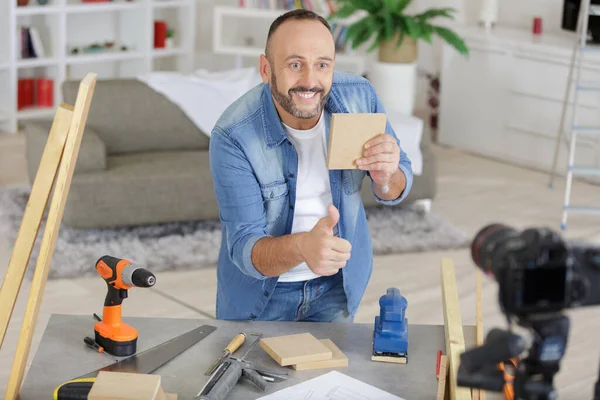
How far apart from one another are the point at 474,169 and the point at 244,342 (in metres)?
4.52

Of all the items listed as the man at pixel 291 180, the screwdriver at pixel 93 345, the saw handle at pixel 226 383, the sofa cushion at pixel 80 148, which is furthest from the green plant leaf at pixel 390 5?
the saw handle at pixel 226 383

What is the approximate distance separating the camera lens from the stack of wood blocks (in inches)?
30.3

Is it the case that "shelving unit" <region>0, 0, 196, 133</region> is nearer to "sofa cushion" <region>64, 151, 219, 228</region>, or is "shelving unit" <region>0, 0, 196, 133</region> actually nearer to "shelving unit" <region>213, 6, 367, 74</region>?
"shelving unit" <region>213, 6, 367, 74</region>

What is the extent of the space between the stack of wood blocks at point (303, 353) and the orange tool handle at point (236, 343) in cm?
5

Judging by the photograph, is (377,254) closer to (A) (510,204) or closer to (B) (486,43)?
(A) (510,204)

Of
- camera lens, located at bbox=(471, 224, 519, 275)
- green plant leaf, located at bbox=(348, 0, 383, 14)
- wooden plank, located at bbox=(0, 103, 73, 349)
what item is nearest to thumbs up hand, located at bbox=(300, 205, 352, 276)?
wooden plank, located at bbox=(0, 103, 73, 349)

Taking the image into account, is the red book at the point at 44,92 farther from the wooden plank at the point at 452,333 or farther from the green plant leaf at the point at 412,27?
the wooden plank at the point at 452,333

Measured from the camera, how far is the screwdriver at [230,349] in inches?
78.0

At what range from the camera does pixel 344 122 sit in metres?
2.13

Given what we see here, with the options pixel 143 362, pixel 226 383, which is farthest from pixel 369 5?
pixel 226 383

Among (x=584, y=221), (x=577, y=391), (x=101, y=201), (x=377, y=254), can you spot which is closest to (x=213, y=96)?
(x=101, y=201)

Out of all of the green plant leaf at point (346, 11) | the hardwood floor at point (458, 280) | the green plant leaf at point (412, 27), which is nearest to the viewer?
the hardwood floor at point (458, 280)

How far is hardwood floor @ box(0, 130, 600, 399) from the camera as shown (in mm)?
3838

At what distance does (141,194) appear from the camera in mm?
4883
